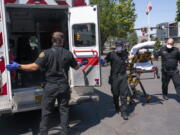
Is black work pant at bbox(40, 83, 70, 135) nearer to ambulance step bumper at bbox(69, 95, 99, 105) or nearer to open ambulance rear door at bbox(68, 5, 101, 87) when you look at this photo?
ambulance step bumper at bbox(69, 95, 99, 105)

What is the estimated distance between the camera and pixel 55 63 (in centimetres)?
440

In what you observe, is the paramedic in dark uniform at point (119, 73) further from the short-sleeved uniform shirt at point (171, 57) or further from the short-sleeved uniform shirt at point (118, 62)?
the short-sleeved uniform shirt at point (171, 57)

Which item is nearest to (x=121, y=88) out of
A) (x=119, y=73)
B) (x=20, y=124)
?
(x=119, y=73)

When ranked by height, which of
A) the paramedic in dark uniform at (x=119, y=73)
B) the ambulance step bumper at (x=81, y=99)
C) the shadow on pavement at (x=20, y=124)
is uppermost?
the paramedic in dark uniform at (x=119, y=73)

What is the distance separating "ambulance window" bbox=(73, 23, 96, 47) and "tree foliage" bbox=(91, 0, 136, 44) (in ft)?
104

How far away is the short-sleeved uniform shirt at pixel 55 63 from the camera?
4387 millimetres

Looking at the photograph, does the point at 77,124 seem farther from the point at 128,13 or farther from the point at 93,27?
the point at 128,13

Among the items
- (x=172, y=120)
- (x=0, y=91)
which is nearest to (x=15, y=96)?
(x=0, y=91)

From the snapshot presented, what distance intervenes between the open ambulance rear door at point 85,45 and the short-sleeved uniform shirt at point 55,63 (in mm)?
949

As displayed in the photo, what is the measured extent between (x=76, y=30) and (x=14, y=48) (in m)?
4.35

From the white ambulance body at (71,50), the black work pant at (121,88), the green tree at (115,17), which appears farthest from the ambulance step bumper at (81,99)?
the green tree at (115,17)

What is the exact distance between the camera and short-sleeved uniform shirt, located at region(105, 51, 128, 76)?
591 cm

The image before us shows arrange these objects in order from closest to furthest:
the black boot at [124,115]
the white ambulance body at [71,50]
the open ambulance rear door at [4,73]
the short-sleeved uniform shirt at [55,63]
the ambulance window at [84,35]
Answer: the short-sleeved uniform shirt at [55,63] → the open ambulance rear door at [4,73] → the white ambulance body at [71,50] → the ambulance window at [84,35] → the black boot at [124,115]

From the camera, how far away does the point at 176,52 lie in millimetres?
7047
